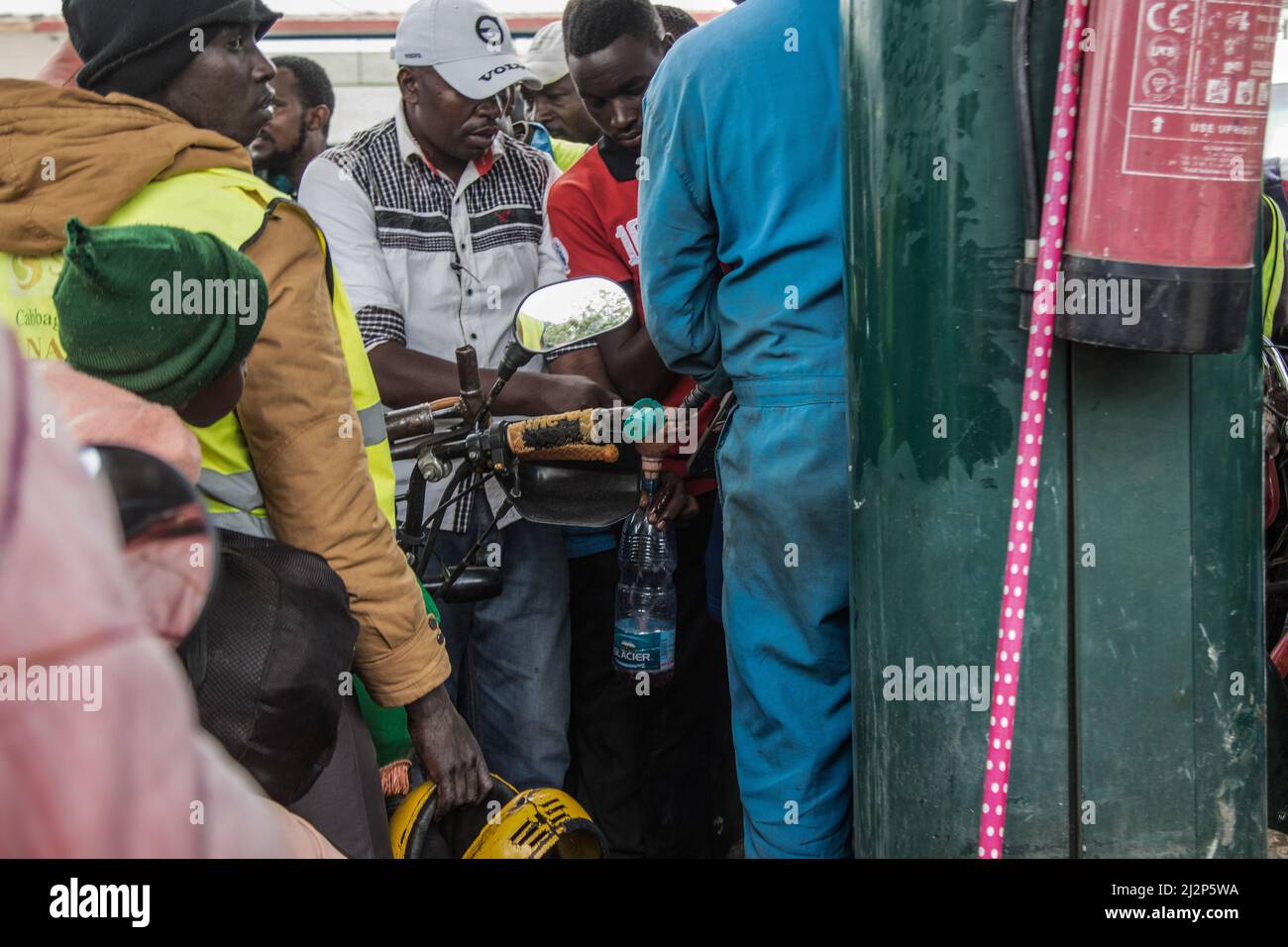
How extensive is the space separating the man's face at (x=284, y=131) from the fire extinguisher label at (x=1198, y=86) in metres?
4.81

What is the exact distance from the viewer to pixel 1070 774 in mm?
1948

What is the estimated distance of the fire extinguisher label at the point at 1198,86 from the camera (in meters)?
1.68

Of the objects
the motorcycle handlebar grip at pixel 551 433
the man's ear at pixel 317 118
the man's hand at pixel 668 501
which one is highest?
the man's ear at pixel 317 118

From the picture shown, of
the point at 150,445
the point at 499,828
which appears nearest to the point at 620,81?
the point at 499,828

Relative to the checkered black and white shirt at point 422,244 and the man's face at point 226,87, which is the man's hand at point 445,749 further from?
the checkered black and white shirt at point 422,244

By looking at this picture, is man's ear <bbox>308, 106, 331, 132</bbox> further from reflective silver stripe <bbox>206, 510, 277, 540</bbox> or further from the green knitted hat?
the green knitted hat

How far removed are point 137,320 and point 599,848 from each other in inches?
66.6

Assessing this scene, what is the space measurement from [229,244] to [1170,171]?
51.9 inches

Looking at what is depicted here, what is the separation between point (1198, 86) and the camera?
5.53 feet

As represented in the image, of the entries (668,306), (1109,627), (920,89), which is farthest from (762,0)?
(1109,627)

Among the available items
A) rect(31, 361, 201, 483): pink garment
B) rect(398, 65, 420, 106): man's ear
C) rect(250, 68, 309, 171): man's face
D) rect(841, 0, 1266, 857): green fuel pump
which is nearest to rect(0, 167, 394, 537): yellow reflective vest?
rect(31, 361, 201, 483): pink garment

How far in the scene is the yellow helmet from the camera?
251cm

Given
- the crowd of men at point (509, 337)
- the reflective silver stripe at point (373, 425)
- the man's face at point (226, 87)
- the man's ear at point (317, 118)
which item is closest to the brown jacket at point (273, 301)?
the crowd of men at point (509, 337)
